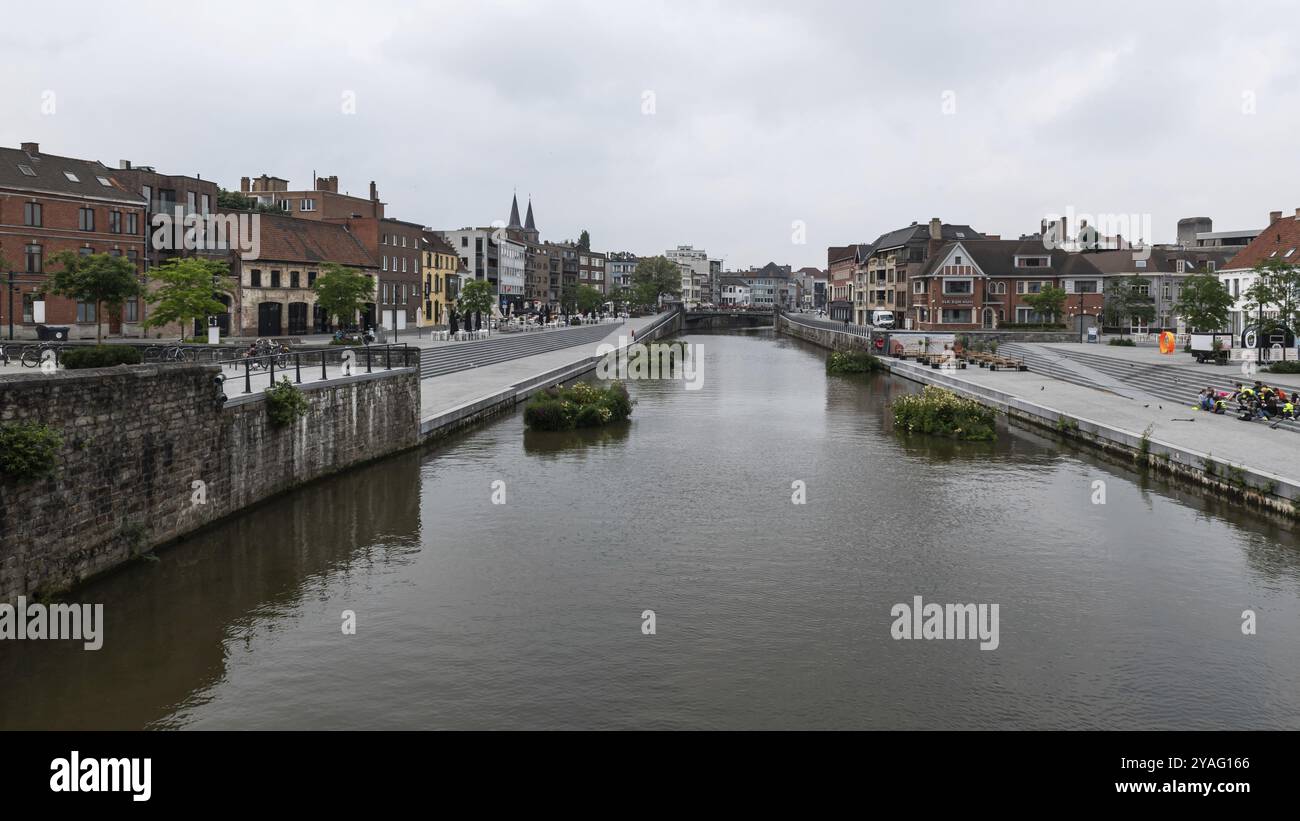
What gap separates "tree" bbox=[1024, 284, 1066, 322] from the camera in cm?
8550

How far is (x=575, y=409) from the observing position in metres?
37.2

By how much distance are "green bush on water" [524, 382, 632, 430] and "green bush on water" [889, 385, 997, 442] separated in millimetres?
10948

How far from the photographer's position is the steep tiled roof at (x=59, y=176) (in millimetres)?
54438

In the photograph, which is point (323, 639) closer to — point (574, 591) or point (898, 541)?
point (574, 591)

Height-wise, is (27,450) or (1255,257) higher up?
(1255,257)

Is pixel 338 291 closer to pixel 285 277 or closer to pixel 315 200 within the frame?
pixel 285 277

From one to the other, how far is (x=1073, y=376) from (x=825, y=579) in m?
38.2

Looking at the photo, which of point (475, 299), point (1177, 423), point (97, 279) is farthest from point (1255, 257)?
point (97, 279)

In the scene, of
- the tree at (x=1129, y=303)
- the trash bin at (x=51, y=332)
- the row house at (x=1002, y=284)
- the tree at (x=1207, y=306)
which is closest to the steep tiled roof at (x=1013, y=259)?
the row house at (x=1002, y=284)

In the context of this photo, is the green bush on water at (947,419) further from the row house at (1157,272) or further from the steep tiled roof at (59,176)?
the row house at (1157,272)

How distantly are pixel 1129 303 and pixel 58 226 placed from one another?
79501mm

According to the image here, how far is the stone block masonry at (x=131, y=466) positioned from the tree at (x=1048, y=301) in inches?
2924
